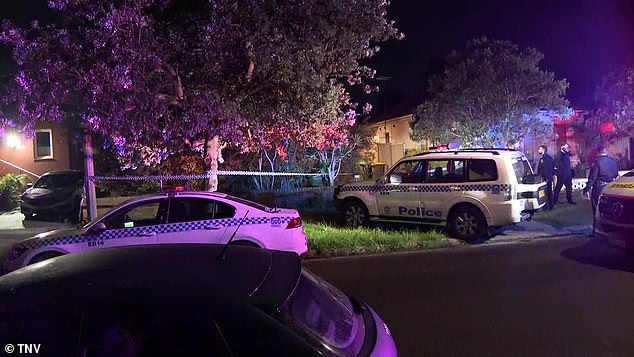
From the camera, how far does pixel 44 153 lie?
20.0 m

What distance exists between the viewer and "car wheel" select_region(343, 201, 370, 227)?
38.3 feet

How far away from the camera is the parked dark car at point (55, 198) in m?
13.7

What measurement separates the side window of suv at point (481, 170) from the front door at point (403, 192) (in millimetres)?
969

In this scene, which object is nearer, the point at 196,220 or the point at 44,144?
the point at 196,220

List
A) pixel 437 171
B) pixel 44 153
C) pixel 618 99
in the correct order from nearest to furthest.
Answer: pixel 437 171 → pixel 44 153 → pixel 618 99

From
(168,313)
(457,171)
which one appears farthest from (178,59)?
(168,313)

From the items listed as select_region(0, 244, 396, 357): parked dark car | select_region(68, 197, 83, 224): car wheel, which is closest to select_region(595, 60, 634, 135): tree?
select_region(68, 197, 83, 224): car wheel

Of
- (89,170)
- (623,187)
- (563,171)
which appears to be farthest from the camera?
(563,171)

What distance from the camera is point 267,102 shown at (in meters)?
11.5

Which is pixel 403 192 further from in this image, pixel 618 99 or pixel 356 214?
pixel 618 99

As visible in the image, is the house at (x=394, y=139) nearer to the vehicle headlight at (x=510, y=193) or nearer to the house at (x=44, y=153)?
the house at (x=44, y=153)

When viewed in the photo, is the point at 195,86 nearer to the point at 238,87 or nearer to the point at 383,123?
the point at 238,87

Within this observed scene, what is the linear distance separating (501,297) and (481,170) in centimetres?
441

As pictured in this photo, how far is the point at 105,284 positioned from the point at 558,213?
13206mm
